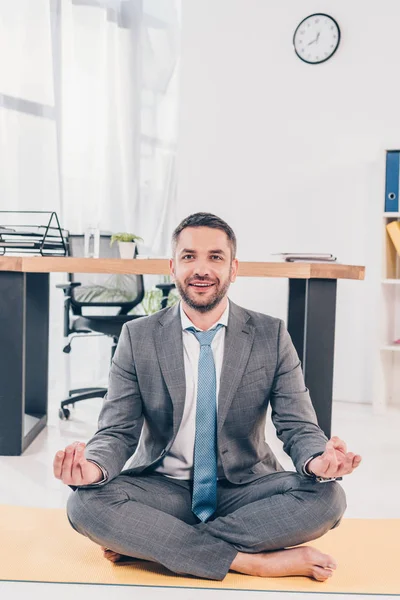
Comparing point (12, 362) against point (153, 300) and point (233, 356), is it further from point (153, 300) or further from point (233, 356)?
point (153, 300)

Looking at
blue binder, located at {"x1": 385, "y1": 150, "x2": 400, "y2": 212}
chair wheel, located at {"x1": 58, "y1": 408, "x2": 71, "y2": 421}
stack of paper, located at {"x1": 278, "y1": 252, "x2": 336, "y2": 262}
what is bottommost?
chair wheel, located at {"x1": 58, "y1": 408, "x2": 71, "y2": 421}

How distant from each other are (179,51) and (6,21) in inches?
49.7

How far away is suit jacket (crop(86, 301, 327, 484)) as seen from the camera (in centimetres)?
200

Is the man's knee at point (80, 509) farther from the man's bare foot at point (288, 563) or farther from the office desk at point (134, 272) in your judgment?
the office desk at point (134, 272)

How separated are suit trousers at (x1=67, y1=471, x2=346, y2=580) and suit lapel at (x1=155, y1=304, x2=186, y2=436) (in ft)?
0.79

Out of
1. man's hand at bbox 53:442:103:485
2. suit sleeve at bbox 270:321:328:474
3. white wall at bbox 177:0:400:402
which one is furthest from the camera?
white wall at bbox 177:0:400:402

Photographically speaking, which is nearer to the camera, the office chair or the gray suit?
the gray suit

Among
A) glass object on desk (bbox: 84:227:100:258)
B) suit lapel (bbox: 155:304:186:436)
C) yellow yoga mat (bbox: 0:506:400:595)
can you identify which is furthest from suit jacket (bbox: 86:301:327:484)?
glass object on desk (bbox: 84:227:100:258)

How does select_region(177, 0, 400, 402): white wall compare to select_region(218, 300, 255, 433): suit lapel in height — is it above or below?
above

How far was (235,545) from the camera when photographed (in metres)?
1.88

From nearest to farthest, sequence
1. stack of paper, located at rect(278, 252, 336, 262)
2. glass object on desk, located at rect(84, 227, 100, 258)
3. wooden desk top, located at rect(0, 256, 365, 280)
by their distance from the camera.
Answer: wooden desk top, located at rect(0, 256, 365, 280)
stack of paper, located at rect(278, 252, 336, 262)
glass object on desk, located at rect(84, 227, 100, 258)

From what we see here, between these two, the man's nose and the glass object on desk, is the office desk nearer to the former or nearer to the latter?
the glass object on desk

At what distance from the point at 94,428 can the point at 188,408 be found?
5.69ft

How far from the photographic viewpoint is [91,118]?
4773 millimetres
